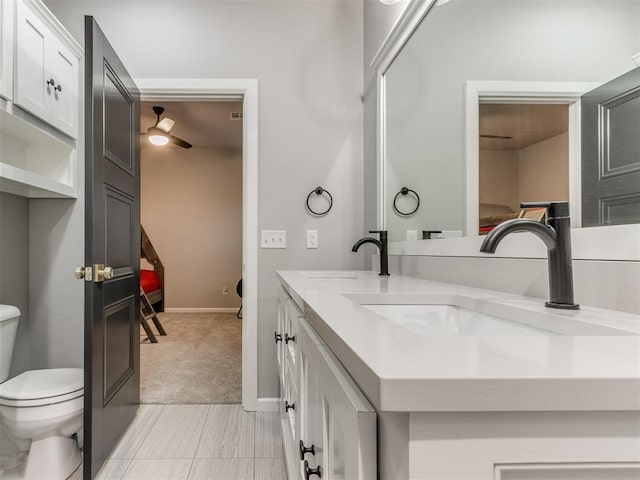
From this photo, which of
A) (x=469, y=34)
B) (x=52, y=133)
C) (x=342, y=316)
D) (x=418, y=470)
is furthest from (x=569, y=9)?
(x=52, y=133)

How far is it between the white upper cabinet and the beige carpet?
1.75m

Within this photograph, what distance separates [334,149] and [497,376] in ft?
7.05

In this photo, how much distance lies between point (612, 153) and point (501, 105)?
0.41 meters

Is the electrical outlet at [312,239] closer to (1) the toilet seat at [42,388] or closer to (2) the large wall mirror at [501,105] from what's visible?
(2) the large wall mirror at [501,105]

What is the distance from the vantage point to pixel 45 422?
1.53m

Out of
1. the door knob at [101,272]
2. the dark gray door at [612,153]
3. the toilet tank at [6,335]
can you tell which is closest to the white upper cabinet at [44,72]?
the door knob at [101,272]

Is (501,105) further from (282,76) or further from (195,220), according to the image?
(195,220)

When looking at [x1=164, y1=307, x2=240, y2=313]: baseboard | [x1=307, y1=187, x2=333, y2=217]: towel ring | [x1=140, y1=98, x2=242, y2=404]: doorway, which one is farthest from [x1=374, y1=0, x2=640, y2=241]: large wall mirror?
[x1=164, y1=307, x2=240, y2=313]: baseboard

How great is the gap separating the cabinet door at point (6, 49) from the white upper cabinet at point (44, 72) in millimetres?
32

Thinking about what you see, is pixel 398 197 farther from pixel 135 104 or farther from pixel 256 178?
pixel 135 104

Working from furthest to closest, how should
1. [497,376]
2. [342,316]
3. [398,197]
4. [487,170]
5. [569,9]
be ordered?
[398,197]
[487,170]
[569,9]
[342,316]
[497,376]

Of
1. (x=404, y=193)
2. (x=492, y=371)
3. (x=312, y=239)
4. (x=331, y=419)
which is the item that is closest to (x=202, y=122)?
(x=312, y=239)

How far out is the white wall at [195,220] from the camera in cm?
546

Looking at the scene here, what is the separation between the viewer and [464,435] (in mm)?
347
